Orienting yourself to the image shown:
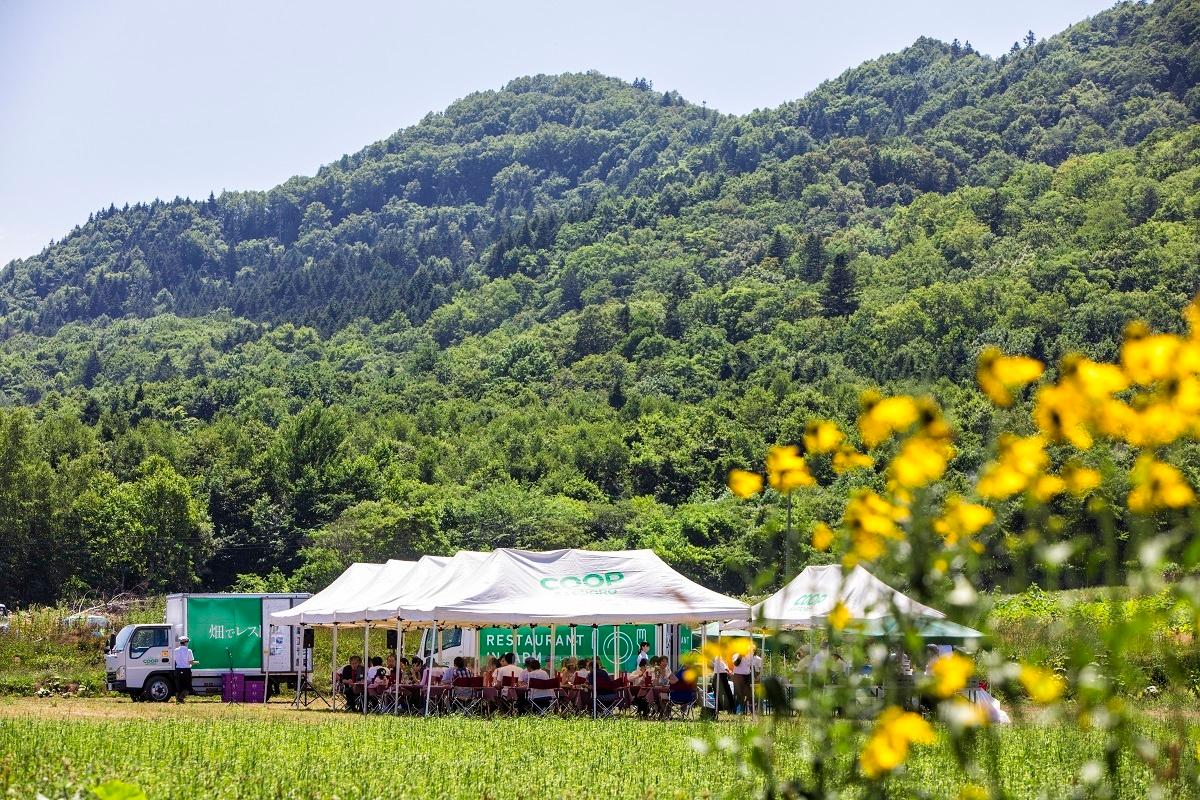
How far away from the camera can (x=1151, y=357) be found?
3.21m

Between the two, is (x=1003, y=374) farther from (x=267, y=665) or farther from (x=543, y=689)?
(x=267, y=665)

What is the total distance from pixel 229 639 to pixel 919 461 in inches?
1109

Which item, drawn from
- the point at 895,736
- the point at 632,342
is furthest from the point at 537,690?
the point at 632,342

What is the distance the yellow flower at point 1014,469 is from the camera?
3.34m

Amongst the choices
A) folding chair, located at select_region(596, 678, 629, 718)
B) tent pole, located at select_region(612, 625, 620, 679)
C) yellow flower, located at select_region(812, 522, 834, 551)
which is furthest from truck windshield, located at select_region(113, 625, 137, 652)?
yellow flower, located at select_region(812, 522, 834, 551)

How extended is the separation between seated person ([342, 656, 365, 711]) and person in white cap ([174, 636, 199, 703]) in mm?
4399

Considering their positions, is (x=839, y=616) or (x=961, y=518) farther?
(x=839, y=616)

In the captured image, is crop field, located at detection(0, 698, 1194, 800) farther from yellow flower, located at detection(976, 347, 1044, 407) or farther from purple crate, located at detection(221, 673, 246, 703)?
purple crate, located at detection(221, 673, 246, 703)

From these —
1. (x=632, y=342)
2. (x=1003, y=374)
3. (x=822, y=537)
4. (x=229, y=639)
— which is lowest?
(x=229, y=639)

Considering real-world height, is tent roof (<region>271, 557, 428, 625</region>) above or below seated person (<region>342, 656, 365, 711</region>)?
above

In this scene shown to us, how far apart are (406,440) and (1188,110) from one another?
332 feet

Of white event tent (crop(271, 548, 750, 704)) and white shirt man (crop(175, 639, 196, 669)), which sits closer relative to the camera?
white event tent (crop(271, 548, 750, 704))

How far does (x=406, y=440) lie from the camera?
10812 centimetres

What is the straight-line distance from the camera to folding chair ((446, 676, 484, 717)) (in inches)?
882
